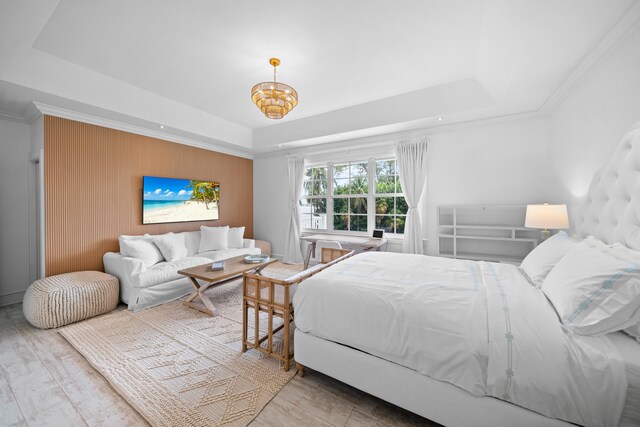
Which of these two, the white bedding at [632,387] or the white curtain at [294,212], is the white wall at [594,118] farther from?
the white curtain at [294,212]

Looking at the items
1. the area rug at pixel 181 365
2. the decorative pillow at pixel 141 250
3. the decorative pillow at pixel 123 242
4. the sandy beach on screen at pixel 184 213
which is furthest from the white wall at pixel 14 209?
the area rug at pixel 181 365

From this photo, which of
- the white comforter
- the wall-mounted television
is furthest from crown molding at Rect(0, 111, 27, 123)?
the white comforter

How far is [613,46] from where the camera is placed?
73.4 inches

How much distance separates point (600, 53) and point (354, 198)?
3.41 m

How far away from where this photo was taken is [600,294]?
1141 millimetres

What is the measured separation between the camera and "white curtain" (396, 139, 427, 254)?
12.9ft

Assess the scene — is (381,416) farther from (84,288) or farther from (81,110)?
(81,110)

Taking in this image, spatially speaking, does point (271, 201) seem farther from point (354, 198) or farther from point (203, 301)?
point (203, 301)

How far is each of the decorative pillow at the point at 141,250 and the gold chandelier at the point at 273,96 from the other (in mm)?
2573

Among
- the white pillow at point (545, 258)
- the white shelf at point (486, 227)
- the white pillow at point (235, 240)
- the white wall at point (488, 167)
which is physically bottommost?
the white pillow at point (235, 240)

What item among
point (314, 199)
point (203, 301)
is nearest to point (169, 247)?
point (203, 301)

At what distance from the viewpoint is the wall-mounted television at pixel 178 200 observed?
3.93m

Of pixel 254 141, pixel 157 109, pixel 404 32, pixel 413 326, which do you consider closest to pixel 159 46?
pixel 157 109

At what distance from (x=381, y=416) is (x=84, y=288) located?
10.9 ft
